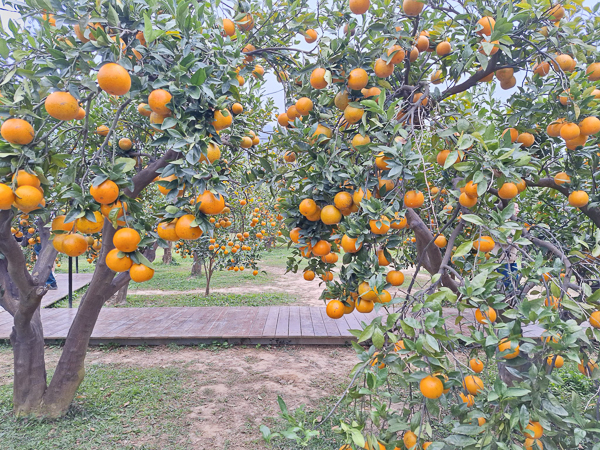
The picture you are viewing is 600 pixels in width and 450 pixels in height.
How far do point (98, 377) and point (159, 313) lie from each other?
2.11 m

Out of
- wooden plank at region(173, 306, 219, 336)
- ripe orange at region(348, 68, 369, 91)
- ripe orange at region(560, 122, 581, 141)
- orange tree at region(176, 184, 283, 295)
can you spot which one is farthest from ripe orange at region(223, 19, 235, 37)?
wooden plank at region(173, 306, 219, 336)

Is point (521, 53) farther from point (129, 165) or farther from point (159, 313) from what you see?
point (159, 313)

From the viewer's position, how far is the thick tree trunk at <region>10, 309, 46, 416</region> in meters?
2.93

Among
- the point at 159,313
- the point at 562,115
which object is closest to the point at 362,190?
the point at 562,115

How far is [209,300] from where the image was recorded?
7531mm

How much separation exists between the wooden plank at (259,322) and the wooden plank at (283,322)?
0.22 meters

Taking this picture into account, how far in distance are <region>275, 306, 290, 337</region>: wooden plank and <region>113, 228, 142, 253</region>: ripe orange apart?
382 centimetres

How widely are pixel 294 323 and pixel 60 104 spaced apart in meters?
4.64

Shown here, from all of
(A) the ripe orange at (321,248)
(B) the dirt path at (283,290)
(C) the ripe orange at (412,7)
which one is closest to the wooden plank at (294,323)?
(B) the dirt path at (283,290)

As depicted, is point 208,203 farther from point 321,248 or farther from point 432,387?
point 432,387

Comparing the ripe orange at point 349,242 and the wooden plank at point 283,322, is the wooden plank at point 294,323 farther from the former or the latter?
the ripe orange at point 349,242

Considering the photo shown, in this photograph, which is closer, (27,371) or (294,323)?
(27,371)

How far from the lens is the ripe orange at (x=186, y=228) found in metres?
1.25

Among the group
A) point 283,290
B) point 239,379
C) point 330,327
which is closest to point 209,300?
point 283,290
